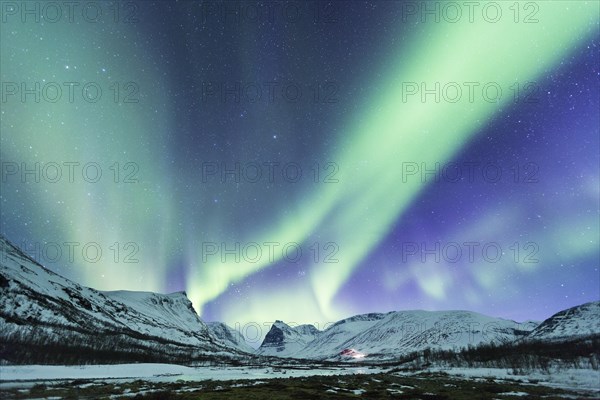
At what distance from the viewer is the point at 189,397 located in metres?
30.7

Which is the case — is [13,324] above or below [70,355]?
above

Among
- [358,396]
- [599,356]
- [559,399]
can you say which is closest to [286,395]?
[358,396]

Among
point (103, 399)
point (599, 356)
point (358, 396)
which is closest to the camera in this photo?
point (103, 399)

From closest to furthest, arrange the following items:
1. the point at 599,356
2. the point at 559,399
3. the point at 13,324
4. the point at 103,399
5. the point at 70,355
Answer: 1. the point at 559,399
2. the point at 103,399
3. the point at 599,356
4. the point at 70,355
5. the point at 13,324

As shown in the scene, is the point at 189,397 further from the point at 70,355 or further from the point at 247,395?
the point at 70,355

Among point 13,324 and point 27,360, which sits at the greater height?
point 13,324

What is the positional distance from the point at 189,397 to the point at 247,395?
16.9 ft

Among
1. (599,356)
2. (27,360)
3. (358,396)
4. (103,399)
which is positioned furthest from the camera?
(27,360)

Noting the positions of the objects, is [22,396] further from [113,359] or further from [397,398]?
[113,359]

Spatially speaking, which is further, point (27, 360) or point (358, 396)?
point (27, 360)

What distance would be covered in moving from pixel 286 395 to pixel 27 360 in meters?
132

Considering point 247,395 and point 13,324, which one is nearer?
point 247,395

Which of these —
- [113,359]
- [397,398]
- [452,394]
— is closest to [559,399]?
[452,394]

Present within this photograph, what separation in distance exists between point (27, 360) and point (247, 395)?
13025 cm
